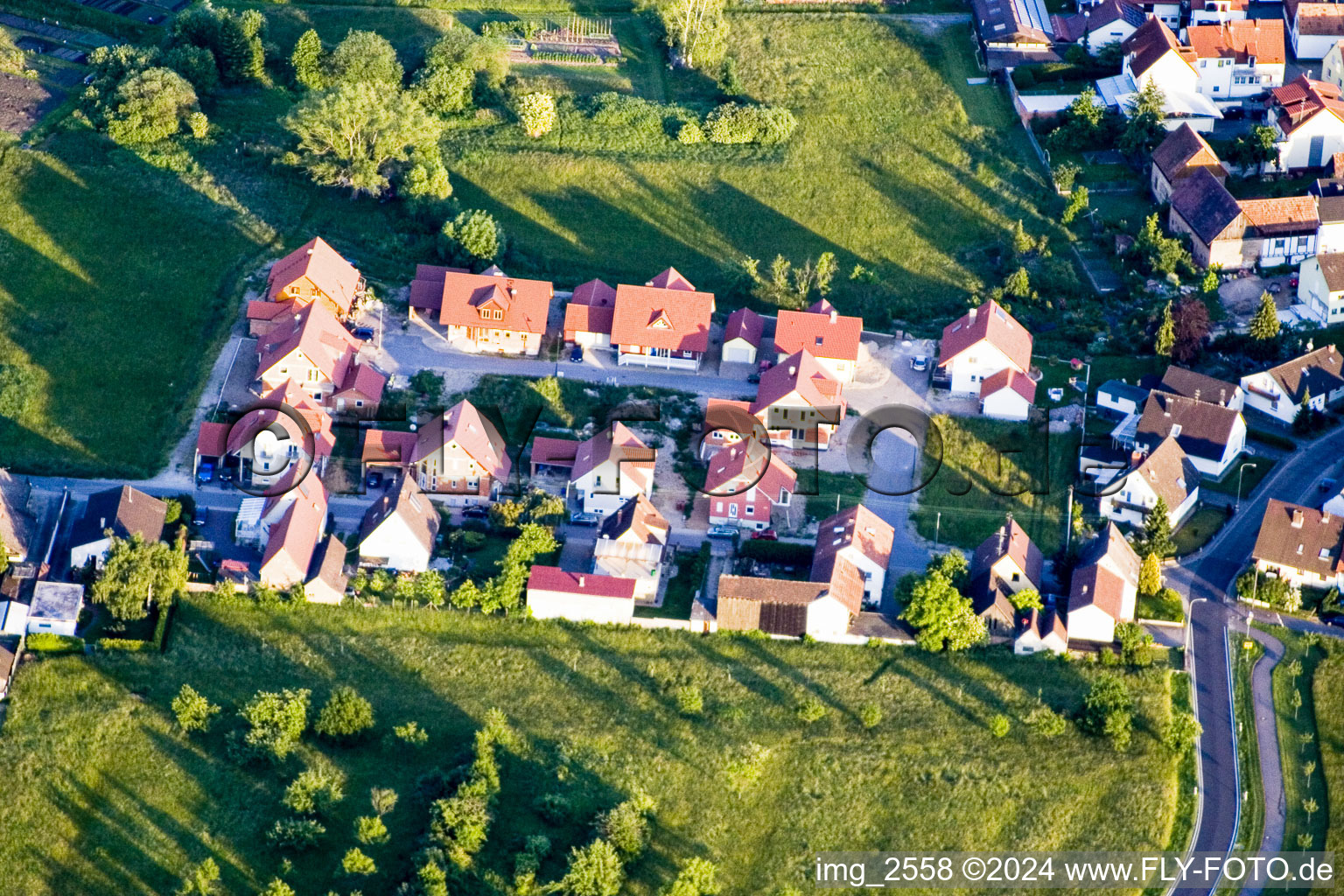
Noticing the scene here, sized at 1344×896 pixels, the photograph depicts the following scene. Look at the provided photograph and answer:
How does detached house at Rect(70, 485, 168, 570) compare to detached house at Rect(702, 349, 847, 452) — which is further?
detached house at Rect(702, 349, 847, 452)

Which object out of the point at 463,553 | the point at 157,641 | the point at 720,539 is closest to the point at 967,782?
the point at 720,539

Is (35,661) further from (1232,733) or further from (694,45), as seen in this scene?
(694,45)

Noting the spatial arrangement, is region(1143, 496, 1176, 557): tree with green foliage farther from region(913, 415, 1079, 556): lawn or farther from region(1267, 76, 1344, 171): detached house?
region(1267, 76, 1344, 171): detached house

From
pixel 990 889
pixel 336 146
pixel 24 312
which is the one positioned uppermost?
pixel 336 146

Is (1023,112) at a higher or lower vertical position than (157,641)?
higher

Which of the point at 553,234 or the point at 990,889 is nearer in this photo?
the point at 990,889

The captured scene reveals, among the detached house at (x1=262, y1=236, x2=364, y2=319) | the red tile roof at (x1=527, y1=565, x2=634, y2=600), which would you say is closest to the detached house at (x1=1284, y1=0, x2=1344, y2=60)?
the detached house at (x1=262, y1=236, x2=364, y2=319)

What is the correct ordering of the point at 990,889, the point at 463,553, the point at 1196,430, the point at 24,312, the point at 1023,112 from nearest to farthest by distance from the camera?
the point at 990,889
the point at 463,553
the point at 1196,430
the point at 24,312
the point at 1023,112
